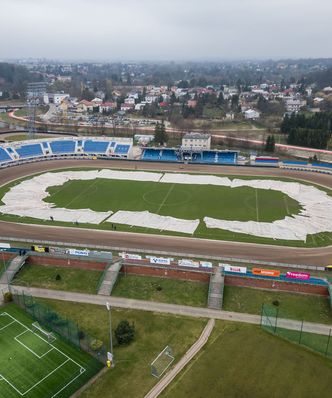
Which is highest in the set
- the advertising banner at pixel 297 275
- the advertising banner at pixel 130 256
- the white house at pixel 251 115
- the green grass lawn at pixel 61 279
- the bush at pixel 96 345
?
the white house at pixel 251 115

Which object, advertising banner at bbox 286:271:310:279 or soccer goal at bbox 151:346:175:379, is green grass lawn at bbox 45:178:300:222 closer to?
advertising banner at bbox 286:271:310:279

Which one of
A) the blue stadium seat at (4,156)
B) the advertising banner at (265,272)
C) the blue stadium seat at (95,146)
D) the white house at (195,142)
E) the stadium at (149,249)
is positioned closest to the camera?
the stadium at (149,249)

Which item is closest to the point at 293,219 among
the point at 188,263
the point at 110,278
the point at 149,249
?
the point at 188,263

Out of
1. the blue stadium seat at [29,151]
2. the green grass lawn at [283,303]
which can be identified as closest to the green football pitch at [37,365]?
the green grass lawn at [283,303]

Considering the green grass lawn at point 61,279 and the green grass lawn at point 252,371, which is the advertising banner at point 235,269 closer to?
the green grass lawn at point 252,371

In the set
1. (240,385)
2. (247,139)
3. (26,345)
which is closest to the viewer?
(240,385)

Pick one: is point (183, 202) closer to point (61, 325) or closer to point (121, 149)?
point (61, 325)

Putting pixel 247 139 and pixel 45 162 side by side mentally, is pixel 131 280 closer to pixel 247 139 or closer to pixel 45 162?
pixel 45 162

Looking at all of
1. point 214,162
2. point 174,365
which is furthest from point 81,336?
point 214,162
